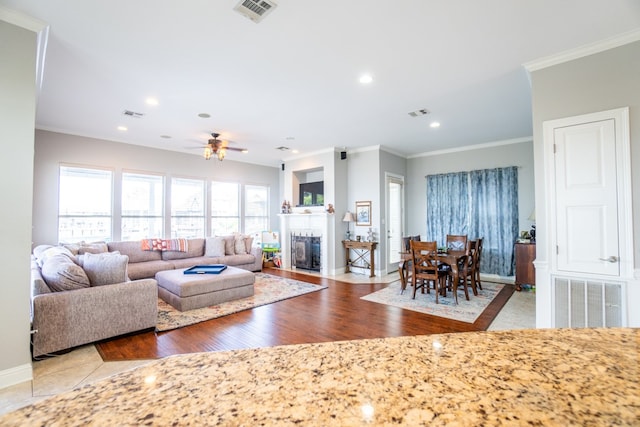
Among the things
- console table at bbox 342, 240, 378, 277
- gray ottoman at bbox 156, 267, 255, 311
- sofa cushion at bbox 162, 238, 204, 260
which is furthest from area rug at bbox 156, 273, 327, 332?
sofa cushion at bbox 162, 238, 204, 260

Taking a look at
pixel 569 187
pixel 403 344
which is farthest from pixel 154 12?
pixel 569 187

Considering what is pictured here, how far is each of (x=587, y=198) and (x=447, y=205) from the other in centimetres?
404

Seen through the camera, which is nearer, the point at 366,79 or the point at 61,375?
the point at 61,375

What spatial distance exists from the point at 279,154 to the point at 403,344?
6706 mm

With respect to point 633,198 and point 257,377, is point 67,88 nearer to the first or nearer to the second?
point 257,377

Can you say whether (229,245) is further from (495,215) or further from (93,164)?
(495,215)

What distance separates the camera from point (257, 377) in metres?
0.73

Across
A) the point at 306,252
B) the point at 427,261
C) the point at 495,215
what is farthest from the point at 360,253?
the point at 495,215

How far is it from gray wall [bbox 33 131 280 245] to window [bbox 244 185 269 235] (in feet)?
1.53

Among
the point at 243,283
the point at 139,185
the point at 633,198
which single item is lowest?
the point at 243,283

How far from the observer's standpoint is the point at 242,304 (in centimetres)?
425

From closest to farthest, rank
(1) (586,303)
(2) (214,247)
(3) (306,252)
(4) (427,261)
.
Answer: (1) (586,303) < (4) (427,261) < (2) (214,247) < (3) (306,252)

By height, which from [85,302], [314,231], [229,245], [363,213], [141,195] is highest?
[141,195]

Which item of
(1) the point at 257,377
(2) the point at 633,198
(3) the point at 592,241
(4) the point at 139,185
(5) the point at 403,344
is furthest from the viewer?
(4) the point at 139,185
